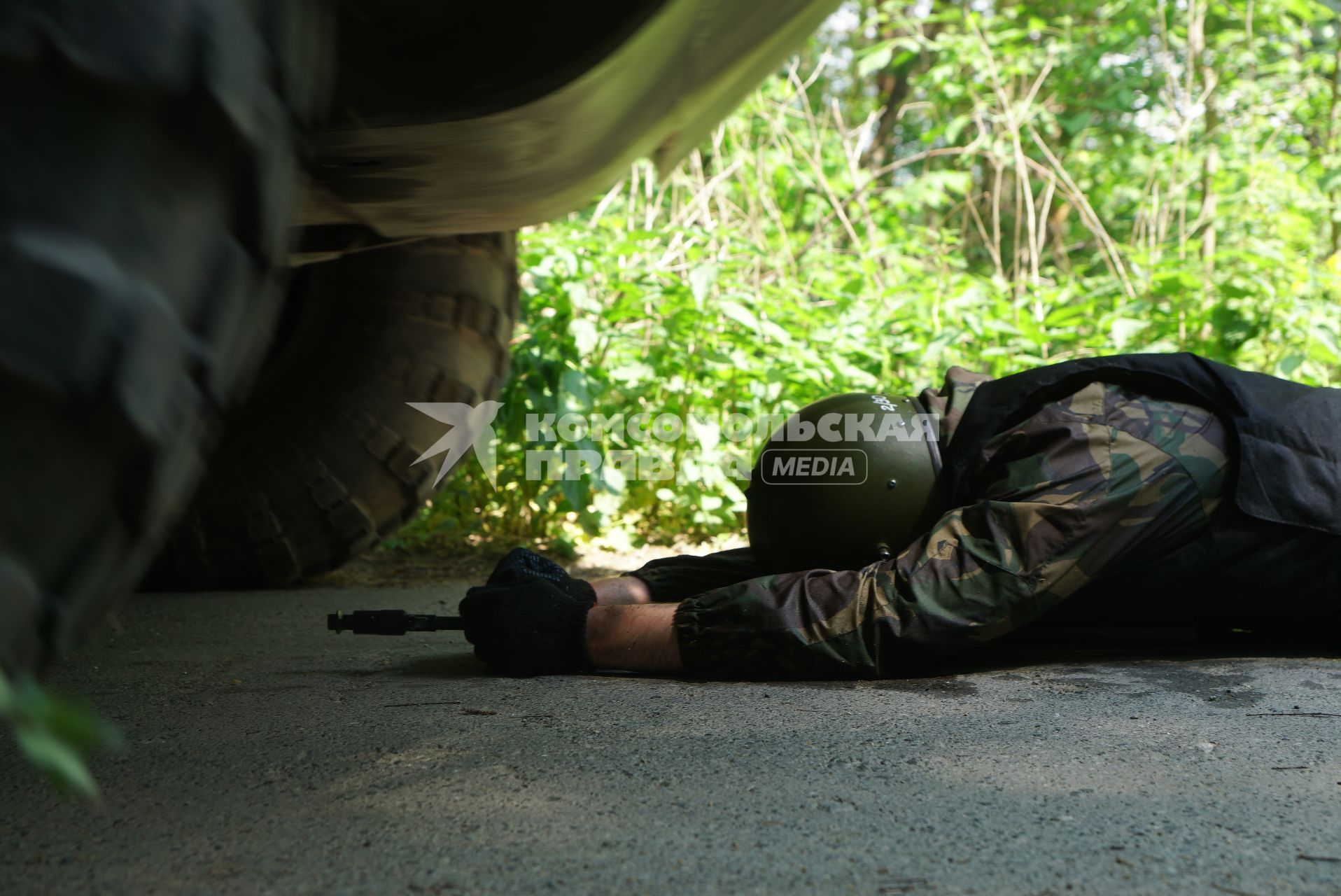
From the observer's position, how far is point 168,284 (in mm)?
662

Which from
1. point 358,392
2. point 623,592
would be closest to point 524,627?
point 623,592

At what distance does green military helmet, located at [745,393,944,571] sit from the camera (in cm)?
207

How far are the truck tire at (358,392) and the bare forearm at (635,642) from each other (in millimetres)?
831

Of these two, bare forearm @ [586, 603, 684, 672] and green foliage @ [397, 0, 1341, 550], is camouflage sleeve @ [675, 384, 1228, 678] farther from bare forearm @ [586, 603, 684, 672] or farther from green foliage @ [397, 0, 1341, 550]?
green foliage @ [397, 0, 1341, 550]

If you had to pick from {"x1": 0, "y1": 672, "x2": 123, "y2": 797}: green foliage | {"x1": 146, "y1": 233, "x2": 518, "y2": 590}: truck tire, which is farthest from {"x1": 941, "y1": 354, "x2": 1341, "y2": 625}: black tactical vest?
{"x1": 0, "y1": 672, "x2": 123, "y2": 797}: green foliage

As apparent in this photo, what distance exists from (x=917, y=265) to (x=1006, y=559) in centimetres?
312

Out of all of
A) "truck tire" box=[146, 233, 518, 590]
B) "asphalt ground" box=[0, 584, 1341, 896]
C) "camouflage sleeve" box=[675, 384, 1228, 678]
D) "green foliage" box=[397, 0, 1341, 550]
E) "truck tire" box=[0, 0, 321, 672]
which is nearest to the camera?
"truck tire" box=[0, 0, 321, 672]

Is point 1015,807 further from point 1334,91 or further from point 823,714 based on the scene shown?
point 1334,91

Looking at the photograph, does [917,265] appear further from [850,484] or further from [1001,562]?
[1001,562]

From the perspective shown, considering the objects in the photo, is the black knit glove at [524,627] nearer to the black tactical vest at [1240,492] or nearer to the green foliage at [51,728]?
the black tactical vest at [1240,492]

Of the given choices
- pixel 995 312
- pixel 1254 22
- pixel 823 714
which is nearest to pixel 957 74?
pixel 1254 22

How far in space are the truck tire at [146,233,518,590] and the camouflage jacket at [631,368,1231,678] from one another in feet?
3.11

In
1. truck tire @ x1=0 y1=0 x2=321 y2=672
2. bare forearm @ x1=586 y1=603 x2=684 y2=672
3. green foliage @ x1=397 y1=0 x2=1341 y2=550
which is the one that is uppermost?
green foliage @ x1=397 y1=0 x2=1341 y2=550

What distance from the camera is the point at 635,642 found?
1.86 m
